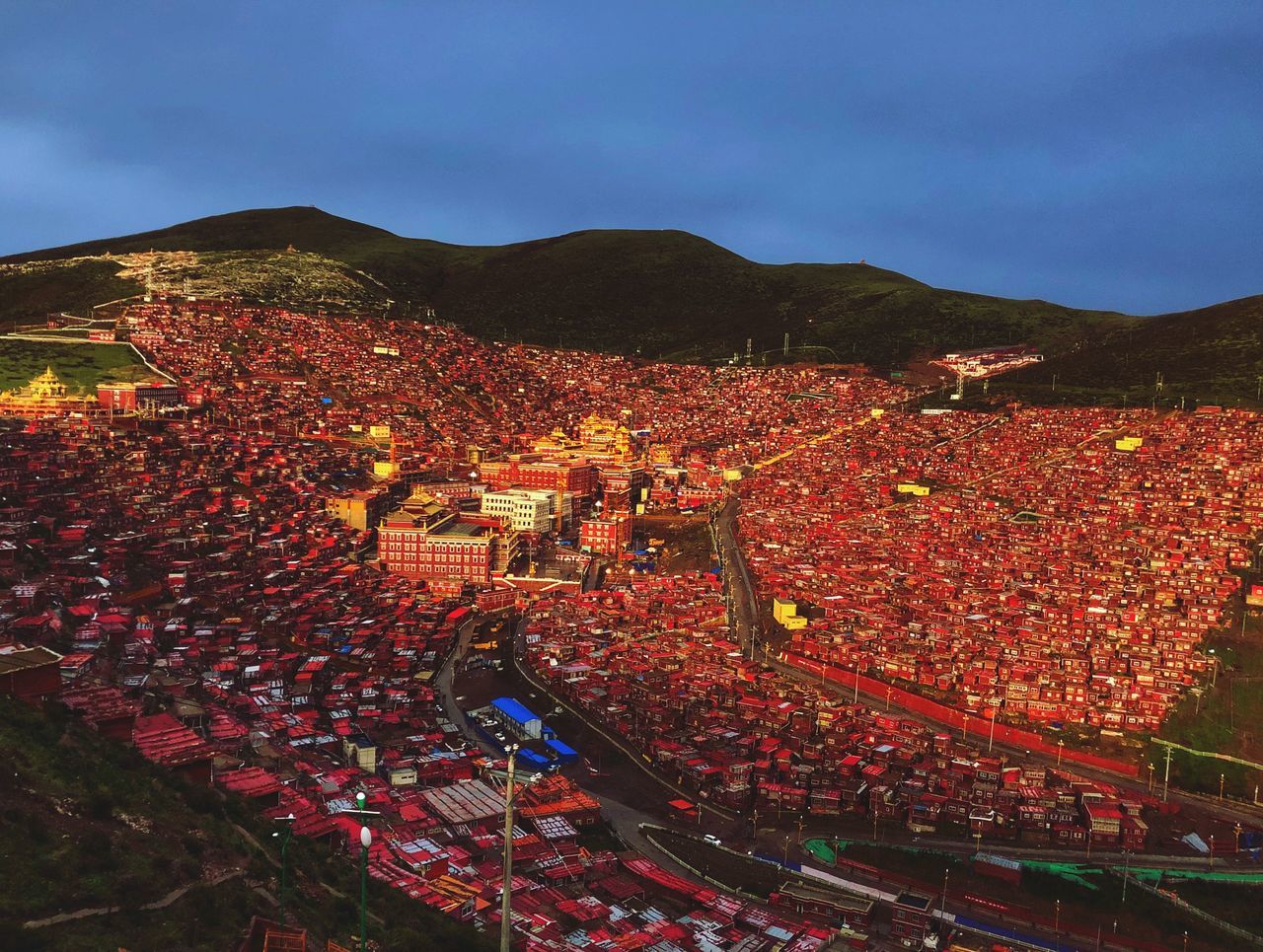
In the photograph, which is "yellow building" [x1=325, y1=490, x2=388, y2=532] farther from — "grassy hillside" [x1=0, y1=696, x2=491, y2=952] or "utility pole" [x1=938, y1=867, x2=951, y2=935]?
"utility pole" [x1=938, y1=867, x2=951, y2=935]

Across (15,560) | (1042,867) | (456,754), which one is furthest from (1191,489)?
(15,560)

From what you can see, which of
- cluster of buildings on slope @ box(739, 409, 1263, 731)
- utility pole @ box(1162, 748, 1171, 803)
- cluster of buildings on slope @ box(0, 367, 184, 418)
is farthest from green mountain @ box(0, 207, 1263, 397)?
utility pole @ box(1162, 748, 1171, 803)

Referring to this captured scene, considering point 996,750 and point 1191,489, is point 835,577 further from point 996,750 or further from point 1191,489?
point 1191,489

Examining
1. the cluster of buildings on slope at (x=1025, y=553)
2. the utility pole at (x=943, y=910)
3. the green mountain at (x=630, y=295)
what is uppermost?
the green mountain at (x=630, y=295)

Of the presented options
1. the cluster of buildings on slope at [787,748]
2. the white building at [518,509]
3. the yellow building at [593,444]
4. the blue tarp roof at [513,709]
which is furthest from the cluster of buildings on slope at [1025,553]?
the white building at [518,509]

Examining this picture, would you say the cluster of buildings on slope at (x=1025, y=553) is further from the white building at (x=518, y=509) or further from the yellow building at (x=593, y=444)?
the white building at (x=518, y=509)

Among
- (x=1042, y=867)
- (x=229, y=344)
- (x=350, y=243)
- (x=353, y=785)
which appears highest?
(x=350, y=243)

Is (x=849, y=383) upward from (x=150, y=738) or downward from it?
upward
